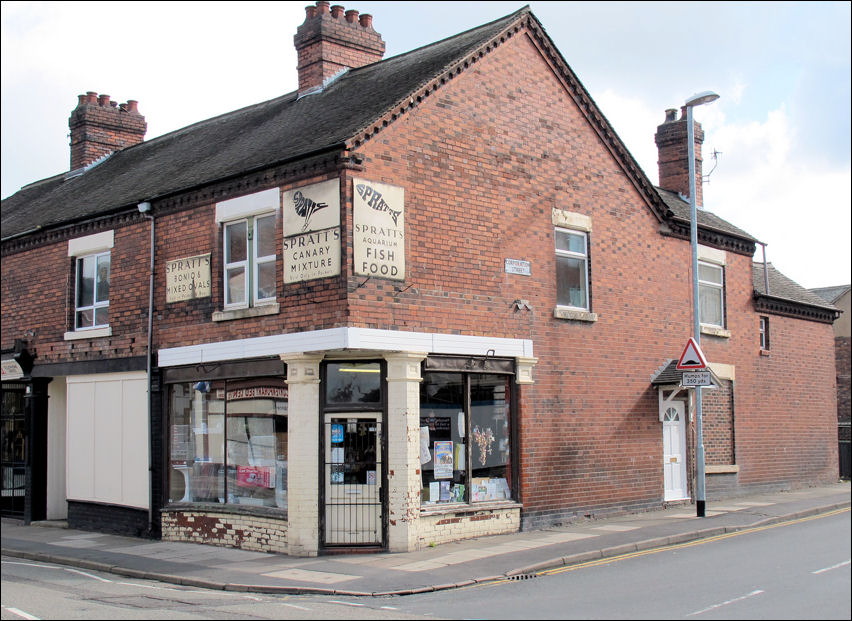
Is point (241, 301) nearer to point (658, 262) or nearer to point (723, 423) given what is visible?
point (658, 262)

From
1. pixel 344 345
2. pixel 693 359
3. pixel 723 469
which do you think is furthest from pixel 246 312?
pixel 723 469

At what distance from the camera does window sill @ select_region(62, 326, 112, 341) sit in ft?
59.9

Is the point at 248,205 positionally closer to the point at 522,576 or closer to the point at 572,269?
the point at 572,269

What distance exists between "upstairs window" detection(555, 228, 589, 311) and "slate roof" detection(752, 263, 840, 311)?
24.8 feet

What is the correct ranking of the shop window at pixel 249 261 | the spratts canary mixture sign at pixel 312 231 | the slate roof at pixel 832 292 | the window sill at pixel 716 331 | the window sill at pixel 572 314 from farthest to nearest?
1. the slate roof at pixel 832 292
2. the window sill at pixel 716 331
3. the window sill at pixel 572 314
4. the shop window at pixel 249 261
5. the spratts canary mixture sign at pixel 312 231

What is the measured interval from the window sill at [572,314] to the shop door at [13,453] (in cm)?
1220

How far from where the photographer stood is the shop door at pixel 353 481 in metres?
14.3

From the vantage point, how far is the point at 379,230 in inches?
568

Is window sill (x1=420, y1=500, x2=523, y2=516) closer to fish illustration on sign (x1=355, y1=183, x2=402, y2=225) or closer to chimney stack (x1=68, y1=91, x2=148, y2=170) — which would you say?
fish illustration on sign (x1=355, y1=183, x2=402, y2=225)

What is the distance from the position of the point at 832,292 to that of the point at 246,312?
27975 millimetres

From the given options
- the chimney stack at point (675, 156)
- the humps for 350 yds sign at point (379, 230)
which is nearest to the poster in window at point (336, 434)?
the humps for 350 yds sign at point (379, 230)

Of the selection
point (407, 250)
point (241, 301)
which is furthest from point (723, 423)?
point (241, 301)

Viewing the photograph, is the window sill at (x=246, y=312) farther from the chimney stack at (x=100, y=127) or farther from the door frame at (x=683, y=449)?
the chimney stack at (x=100, y=127)

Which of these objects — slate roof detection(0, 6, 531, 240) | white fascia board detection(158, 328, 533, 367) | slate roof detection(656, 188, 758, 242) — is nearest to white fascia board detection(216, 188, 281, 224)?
slate roof detection(0, 6, 531, 240)
